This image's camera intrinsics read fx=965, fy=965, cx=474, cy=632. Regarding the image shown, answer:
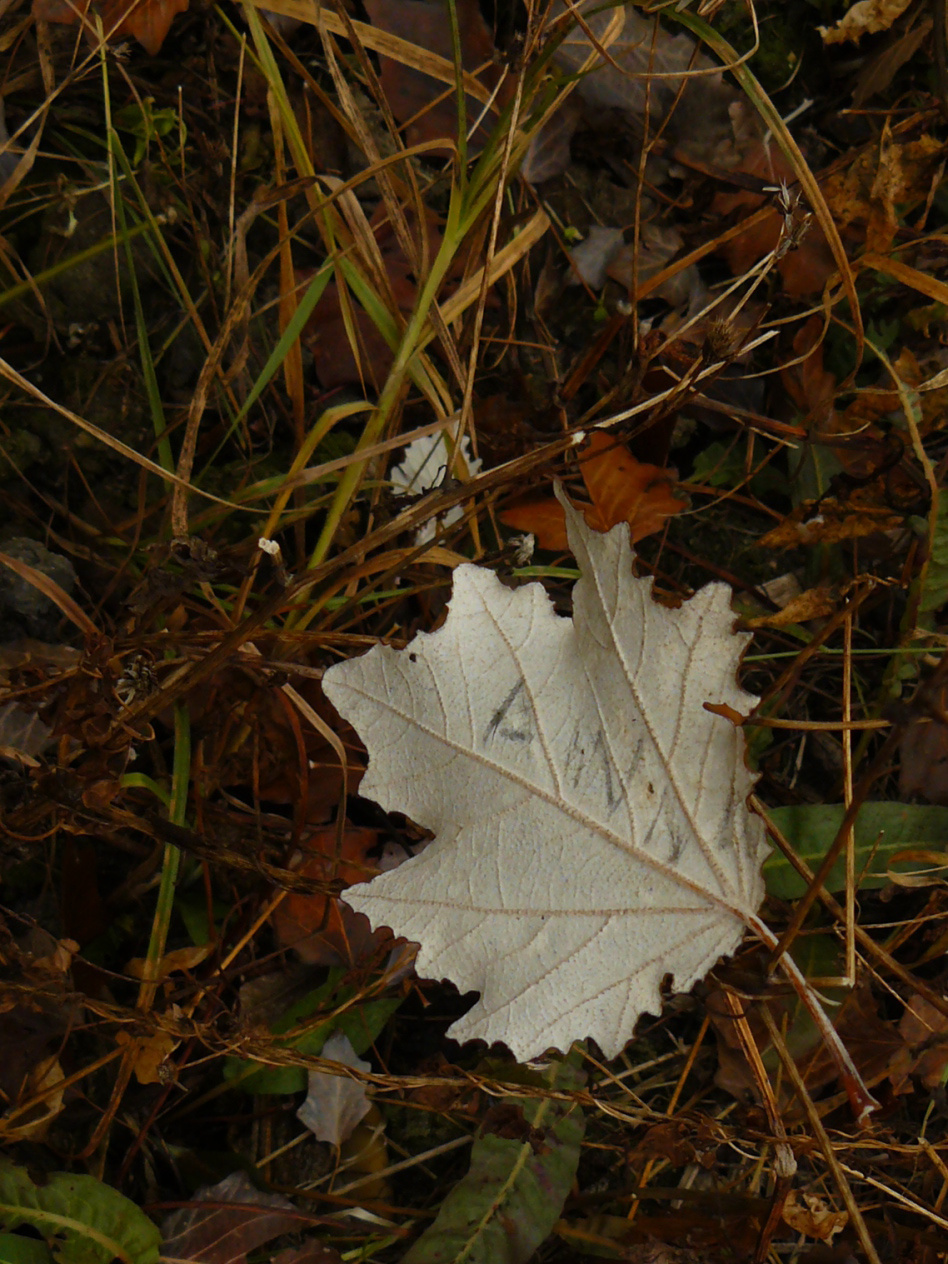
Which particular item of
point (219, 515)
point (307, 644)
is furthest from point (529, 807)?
point (219, 515)

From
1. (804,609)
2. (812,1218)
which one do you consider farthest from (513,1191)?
(804,609)

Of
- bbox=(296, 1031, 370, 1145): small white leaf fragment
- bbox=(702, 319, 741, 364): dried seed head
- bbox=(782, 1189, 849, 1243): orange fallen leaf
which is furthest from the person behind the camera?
bbox=(296, 1031, 370, 1145): small white leaf fragment

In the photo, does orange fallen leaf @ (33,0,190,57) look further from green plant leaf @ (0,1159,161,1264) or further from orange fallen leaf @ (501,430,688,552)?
green plant leaf @ (0,1159,161,1264)

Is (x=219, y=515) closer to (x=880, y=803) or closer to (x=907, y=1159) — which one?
(x=880, y=803)

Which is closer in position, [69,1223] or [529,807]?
[529,807]

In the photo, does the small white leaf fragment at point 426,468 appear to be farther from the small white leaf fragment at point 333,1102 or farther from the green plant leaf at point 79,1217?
the green plant leaf at point 79,1217

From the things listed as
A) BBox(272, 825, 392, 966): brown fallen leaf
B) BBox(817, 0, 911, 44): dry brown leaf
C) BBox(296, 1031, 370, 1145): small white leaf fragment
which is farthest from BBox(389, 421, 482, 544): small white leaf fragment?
BBox(817, 0, 911, 44): dry brown leaf

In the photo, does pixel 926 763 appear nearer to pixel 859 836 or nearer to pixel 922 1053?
pixel 859 836
